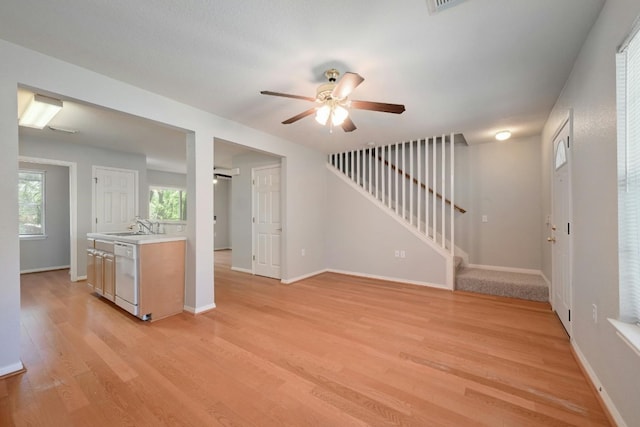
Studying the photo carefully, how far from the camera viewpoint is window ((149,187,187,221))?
7637 mm

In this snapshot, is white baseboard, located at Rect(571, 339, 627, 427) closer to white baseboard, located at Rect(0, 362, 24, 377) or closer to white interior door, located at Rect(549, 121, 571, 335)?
white interior door, located at Rect(549, 121, 571, 335)

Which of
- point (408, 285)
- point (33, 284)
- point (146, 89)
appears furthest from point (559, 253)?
point (33, 284)

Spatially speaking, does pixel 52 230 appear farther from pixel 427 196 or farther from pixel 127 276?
pixel 427 196

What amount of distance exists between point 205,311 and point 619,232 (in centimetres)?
367

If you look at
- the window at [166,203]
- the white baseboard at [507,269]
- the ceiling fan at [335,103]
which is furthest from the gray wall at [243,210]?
the white baseboard at [507,269]

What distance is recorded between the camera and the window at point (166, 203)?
25.1 ft

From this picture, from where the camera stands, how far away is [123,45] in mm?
1962

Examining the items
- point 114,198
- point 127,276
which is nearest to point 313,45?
point 127,276

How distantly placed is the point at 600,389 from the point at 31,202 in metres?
8.84

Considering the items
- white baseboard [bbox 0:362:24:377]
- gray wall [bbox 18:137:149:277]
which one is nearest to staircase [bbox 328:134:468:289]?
gray wall [bbox 18:137:149:277]

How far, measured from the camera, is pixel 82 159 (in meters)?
4.82

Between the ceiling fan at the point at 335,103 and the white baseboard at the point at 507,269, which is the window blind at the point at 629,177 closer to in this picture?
the ceiling fan at the point at 335,103

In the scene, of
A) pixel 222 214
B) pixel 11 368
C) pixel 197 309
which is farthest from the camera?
pixel 222 214

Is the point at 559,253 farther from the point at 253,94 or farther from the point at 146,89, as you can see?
the point at 146,89
